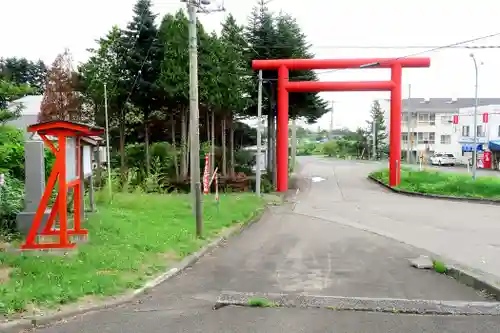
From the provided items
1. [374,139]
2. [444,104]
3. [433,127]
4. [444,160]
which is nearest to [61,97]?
[444,160]

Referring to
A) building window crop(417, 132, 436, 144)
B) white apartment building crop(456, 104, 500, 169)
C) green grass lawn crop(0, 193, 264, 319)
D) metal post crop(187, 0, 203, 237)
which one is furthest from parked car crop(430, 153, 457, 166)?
metal post crop(187, 0, 203, 237)

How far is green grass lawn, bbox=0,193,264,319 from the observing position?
634cm

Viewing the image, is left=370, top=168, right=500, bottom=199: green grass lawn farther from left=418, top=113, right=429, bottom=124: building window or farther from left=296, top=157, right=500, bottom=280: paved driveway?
left=418, top=113, right=429, bottom=124: building window

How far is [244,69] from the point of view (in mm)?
31547

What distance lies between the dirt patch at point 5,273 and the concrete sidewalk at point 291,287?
5.53 ft

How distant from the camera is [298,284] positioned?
812 centimetres

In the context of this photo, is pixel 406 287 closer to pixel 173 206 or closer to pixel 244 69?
pixel 173 206

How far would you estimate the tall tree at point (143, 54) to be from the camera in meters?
29.5

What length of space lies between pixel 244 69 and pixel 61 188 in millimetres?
23839

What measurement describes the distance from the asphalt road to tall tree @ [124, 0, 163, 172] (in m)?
15.2

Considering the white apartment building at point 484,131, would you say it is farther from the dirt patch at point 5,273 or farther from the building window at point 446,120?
the dirt patch at point 5,273

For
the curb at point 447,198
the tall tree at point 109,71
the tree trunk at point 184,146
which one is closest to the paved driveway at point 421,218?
the curb at point 447,198

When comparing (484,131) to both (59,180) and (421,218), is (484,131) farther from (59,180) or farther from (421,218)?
(59,180)

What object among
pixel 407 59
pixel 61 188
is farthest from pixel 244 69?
pixel 61 188
